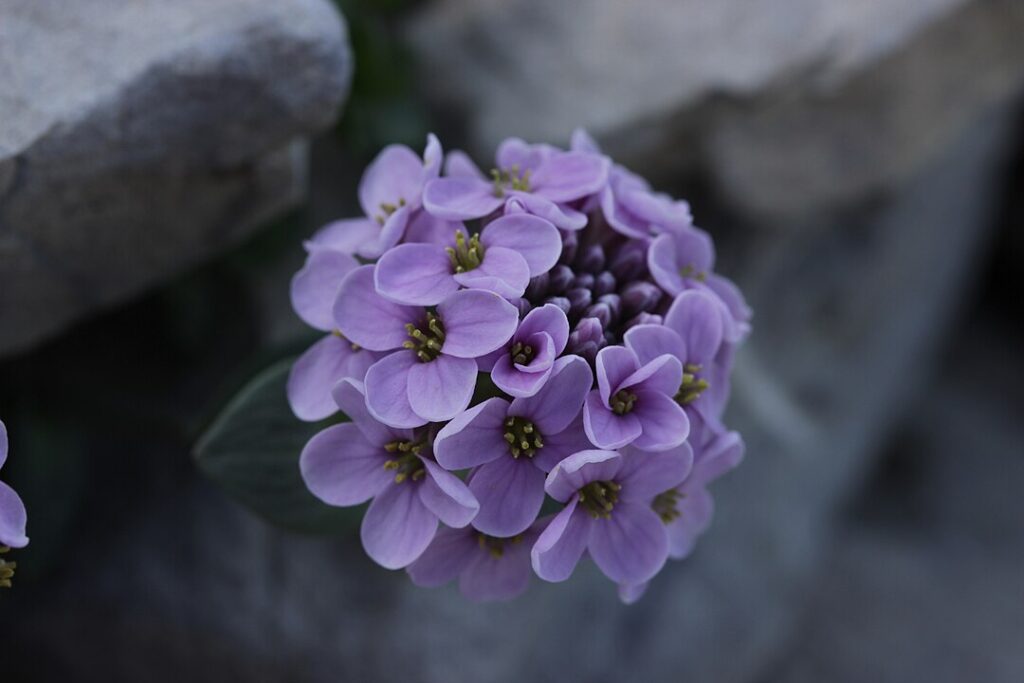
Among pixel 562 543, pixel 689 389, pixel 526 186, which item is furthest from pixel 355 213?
pixel 562 543

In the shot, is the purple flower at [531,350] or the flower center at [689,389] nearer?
the purple flower at [531,350]

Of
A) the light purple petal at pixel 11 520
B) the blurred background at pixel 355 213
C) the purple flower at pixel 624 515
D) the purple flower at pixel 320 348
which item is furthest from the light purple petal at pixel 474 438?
the blurred background at pixel 355 213

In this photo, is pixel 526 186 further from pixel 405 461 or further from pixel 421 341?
pixel 405 461

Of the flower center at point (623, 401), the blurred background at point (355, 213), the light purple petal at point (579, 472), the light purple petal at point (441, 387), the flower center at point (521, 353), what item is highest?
the flower center at point (521, 353)

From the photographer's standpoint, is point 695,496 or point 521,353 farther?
point 695,496

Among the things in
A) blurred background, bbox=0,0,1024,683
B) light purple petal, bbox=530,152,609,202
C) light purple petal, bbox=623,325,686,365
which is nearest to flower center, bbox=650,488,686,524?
light purple petal, bbox=623,325,686,365

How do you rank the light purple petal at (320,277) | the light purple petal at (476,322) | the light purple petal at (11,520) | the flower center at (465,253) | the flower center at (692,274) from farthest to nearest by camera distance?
the flower center at (692,274)
the light purple petal at (320,277)
the flower center at (465,253)
the light purple petal at (476,322)
the light purple petal at (11,520)

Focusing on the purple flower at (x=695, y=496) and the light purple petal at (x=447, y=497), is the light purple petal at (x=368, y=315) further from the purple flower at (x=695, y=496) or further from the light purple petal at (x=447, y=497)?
the purple flower at (x=695, y=496)

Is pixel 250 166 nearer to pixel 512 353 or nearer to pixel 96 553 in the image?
pixel 512 353
